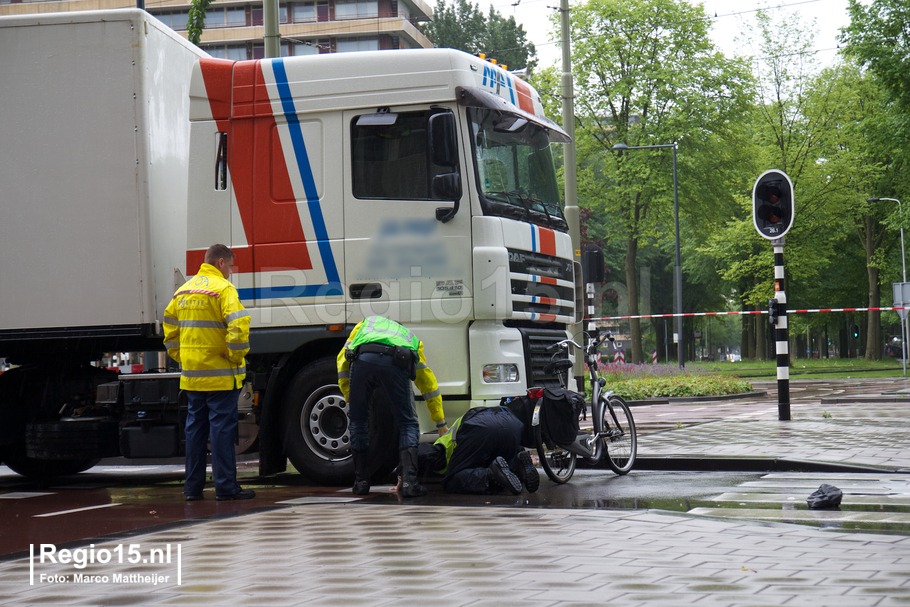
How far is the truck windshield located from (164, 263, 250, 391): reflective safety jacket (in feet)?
6.94

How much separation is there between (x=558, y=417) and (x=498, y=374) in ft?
2.03

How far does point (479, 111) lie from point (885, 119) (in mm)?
26907

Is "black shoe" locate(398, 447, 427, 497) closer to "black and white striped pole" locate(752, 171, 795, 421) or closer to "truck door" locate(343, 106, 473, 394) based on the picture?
"truck door" locate(343, 106, 473, 394)

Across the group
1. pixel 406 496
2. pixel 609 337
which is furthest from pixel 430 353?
pixel 609 337

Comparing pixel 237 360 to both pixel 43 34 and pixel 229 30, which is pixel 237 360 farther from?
pixel 229 30

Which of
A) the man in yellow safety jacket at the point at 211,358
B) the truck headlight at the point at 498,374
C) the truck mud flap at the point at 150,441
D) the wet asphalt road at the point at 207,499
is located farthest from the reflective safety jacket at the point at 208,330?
the truck headlight at the point at 498,374

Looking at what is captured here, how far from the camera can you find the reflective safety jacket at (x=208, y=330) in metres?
7.64

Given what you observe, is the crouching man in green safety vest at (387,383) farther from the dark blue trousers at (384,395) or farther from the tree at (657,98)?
the tree at (657,98)

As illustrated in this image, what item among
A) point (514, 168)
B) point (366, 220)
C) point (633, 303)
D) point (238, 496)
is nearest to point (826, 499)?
point (514, 168)

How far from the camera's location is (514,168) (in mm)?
8344

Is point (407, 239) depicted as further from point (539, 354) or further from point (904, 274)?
point (904, 274)

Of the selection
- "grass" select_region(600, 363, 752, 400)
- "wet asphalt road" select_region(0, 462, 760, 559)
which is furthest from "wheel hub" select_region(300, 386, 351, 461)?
"grass" select_region(600, 363, 752, 400)

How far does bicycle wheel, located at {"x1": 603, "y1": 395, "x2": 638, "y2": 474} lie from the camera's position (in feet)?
28.0

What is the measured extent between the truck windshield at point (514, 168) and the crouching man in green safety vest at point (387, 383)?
1276 mm
